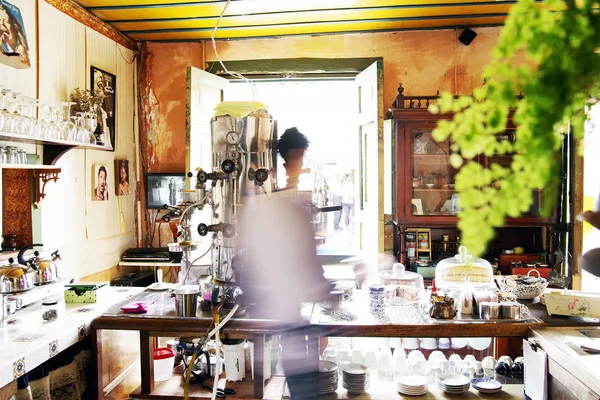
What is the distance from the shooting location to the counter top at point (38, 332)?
6.25ft

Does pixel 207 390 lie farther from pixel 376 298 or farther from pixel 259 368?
pixel 376 298

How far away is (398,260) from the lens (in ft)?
14.9

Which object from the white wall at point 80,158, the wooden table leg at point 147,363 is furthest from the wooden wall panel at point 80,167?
the wooden table leg at point 147,363

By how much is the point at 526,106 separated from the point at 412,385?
2.23 metres

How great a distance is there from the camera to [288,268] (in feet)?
7.18

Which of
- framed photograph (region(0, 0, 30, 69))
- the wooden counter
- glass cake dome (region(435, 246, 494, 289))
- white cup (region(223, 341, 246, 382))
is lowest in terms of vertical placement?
white cup (region(223, 341, 246, 382))

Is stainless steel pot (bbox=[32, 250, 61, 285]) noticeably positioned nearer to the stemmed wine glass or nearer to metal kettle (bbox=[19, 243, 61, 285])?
metal kettle (bbox=[19, 243, 61, 285])

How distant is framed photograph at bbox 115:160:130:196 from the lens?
450 cm

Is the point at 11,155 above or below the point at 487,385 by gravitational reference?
above

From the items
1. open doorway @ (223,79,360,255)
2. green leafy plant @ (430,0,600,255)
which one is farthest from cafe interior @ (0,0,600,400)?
open doorway @ (223,79,360,255)

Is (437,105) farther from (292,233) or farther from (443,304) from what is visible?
(443,304)

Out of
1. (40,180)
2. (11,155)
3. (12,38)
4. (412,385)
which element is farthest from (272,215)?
(12,38)

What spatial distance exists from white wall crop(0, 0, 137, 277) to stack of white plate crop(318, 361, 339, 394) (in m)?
2.20

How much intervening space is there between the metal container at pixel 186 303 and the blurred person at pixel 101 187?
7.06 ft
